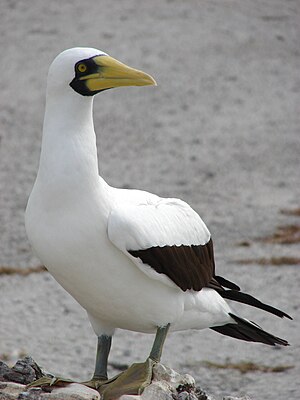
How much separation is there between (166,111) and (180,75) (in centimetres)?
159

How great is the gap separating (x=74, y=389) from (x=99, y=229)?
102 cm

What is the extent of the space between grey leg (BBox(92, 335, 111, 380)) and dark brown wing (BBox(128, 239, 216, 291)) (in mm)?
691

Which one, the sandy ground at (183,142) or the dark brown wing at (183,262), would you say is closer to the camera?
the dark brown wing at (183,262)

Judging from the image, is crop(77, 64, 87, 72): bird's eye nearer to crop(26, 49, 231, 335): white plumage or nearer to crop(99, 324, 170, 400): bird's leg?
crop(26, 49, 231, 335): white plumage

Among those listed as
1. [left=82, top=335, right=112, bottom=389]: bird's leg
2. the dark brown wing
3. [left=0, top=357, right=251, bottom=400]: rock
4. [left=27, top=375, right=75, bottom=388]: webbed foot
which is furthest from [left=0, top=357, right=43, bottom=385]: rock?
the dark brown wing

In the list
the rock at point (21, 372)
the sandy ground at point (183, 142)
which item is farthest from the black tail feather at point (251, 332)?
the sandy ground at point (183, 142)

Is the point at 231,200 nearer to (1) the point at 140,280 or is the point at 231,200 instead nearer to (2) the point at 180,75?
(2) the point at 180,75

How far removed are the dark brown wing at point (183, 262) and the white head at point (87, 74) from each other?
1.07 meters

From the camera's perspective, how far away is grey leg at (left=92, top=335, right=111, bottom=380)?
7344 mm

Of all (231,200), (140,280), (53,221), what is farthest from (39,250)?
(231,200)

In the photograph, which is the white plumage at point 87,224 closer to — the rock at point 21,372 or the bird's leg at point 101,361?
the bird's leg at point 101,361

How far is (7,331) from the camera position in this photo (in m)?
12.4

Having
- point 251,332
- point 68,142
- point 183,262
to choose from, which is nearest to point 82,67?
point 68,142

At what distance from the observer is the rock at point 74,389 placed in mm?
6516
